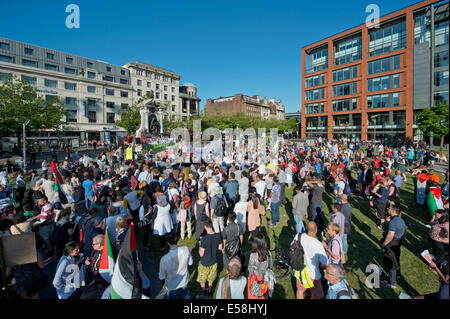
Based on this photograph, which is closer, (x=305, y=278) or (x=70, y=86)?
(x=305, y=278)

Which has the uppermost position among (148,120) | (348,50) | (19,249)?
(348,50)

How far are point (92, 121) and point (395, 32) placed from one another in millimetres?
64418

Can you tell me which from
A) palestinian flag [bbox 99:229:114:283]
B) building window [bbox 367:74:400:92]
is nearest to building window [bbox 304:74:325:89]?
building window [bbox 367:74:400:92]

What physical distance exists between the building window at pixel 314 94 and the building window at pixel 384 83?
9.80 metres

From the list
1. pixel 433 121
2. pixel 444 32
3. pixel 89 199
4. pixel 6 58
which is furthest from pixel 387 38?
pixel 6 58

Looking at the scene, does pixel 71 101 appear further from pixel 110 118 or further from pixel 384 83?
pixel 384 83

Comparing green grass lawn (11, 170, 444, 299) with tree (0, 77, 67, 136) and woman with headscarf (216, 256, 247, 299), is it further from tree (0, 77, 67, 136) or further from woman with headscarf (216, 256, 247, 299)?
tree (0, 77, 67, 136)

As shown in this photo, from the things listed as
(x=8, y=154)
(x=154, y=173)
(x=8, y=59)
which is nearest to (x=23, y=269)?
(x=154, y=173)

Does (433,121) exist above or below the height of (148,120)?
below

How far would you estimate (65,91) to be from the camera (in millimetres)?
42750

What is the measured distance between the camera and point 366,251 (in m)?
5.73

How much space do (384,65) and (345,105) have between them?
9629 millimetres
